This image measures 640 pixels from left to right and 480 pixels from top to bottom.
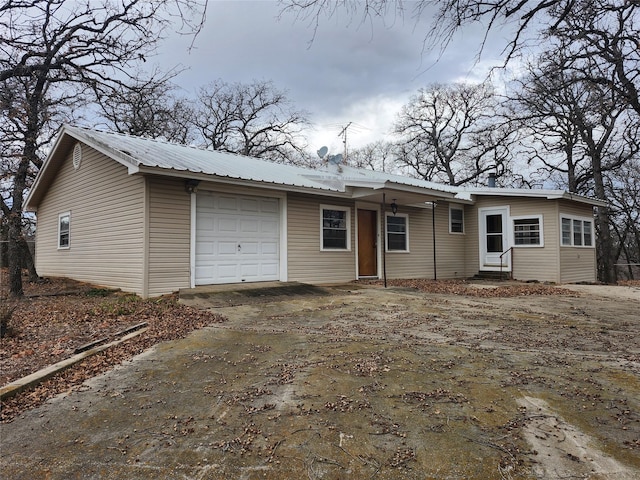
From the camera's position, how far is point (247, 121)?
2869 cm

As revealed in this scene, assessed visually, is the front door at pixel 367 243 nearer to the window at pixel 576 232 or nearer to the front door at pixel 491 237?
the front door at pixel 491 237

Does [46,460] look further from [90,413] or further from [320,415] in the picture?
[320,415]

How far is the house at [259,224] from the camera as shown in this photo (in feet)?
27.8

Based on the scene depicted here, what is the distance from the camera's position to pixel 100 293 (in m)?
8.95

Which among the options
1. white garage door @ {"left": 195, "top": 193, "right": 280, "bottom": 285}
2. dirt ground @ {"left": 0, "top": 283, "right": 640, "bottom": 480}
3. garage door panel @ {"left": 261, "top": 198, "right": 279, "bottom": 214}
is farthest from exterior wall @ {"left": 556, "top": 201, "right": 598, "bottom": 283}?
white garage door @ {"left": 195, "top": 193, "right": 280, "bottom": 285}

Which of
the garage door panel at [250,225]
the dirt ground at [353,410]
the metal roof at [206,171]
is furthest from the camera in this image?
the garage door panel at [250,225]

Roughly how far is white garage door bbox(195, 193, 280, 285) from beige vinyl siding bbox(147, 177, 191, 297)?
0.33 meters

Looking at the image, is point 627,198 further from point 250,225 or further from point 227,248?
point 227,248

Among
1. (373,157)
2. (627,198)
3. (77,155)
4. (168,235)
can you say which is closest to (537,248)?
(168,235)

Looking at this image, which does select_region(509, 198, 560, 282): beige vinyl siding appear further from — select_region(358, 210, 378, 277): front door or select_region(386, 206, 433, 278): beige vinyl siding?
select_region(358, 210, 378, 277): front door

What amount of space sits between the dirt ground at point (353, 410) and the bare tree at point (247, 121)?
80.3 feet

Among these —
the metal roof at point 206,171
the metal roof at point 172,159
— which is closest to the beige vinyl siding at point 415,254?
the metal roof at point 206,171

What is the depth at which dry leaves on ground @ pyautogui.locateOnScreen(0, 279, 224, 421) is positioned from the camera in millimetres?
3796

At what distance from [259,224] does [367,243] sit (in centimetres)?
407
